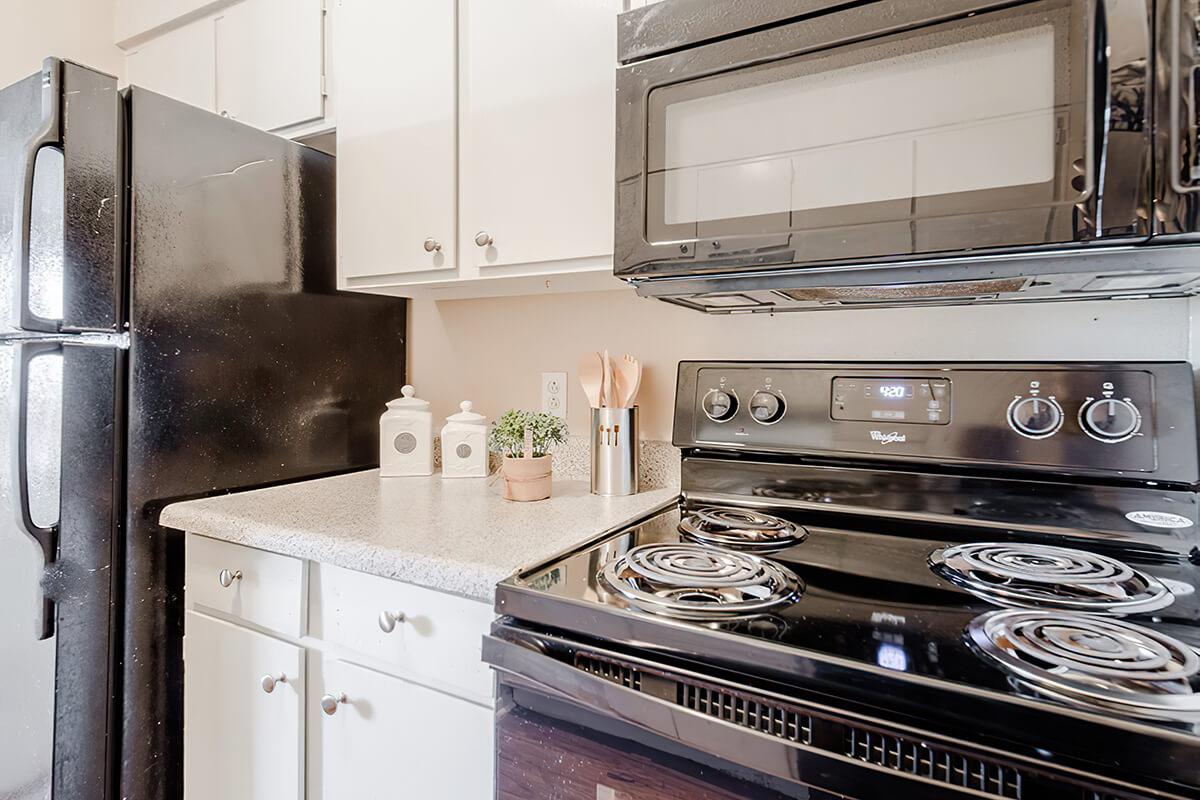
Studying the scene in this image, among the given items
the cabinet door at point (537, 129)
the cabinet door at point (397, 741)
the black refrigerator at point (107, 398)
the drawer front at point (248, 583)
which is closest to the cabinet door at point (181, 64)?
the black refrigerator at point (107, 398)

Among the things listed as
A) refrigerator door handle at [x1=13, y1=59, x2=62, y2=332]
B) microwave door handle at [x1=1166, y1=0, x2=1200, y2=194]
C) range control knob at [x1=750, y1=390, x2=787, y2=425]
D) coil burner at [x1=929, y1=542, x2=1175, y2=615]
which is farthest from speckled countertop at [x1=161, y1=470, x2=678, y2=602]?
microwave door handle at [x1=1166, y1=0, x2=1200, y2=194]

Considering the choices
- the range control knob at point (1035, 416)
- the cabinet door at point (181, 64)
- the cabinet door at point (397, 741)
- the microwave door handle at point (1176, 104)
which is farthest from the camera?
the cabinet door at point (181, 64)

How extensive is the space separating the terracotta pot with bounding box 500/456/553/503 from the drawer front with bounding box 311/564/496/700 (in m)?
0.37

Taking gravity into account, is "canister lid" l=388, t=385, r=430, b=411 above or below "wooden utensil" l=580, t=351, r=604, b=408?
below

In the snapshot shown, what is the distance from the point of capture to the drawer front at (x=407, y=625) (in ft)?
2.83

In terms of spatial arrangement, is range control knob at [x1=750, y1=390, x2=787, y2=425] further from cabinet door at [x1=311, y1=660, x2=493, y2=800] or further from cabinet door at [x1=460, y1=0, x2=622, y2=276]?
cabinet door at [x1=311, y1=660, x2=493, y2=800]

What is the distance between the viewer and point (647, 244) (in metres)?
0.98

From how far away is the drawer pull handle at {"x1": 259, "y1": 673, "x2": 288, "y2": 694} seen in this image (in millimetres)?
1039

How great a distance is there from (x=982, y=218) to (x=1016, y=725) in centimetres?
58

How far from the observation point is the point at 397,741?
92 centimetres

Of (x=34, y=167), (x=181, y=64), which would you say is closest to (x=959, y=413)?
(x=34, y=167)

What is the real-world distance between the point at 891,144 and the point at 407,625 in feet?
3.23

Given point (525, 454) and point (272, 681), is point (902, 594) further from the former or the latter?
point (272, 681)

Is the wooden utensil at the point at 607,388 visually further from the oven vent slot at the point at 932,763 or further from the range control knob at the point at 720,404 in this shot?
the oven vent slot at the point at 932,763
